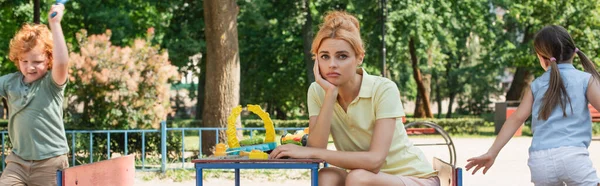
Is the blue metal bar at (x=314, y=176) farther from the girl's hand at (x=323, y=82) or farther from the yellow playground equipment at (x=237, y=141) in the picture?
the yellow playground equipment at (x=237, y=141)

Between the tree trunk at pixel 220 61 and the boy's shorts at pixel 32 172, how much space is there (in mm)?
9330

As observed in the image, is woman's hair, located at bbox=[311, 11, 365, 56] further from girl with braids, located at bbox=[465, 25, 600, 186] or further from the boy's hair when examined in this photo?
the boy's hair

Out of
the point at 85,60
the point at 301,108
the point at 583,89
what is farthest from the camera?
the point at 301,108

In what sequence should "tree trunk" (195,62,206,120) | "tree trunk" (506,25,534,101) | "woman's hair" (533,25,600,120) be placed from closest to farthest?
"woman's hair" (533,25,600,120) < "tree trunk" (195,62,206,120) < "tree trunk" (506,25,534,101)

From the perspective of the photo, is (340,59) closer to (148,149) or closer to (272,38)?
(148,149)

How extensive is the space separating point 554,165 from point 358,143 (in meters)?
0.90

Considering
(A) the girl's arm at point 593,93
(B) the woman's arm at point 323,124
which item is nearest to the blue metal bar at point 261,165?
(B) the woman's arm at point 323,124

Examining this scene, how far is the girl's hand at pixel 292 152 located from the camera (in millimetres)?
3936

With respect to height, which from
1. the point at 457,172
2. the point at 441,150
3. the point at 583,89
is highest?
the point at 583,89

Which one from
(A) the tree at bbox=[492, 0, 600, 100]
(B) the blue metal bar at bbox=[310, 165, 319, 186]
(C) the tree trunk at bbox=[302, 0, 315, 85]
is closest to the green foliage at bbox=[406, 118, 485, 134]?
(A) the tree at bbox=[492, 0, 600, 100]

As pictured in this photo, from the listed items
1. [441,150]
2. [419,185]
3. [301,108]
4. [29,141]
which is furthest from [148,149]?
[301,108]

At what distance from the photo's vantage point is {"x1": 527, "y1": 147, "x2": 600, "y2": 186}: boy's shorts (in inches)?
156

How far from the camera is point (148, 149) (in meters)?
13.7

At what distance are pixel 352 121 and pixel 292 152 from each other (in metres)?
0.34
